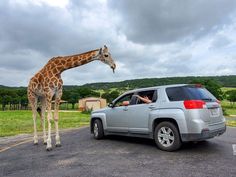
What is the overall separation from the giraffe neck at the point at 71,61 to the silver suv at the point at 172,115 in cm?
203

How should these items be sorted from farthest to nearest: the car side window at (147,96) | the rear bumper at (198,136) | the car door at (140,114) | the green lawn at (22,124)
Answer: the green lawn at (22,124)
the car side window at (147,96)
the car door at (140,114)
the rear bumper at (198,136)

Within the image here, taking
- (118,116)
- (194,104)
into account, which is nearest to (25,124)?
(118,116)

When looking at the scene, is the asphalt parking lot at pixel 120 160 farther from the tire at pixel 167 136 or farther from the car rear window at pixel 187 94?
the car rear window at pixel 187 94

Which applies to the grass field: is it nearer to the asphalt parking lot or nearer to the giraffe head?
the asphalt parking lot

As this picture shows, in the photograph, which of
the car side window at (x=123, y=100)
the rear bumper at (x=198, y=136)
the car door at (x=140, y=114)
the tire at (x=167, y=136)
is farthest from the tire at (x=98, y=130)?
the rear bumper at (x=198, y=136)

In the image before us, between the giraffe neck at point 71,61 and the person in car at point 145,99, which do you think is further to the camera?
the giraffe neck at point 71,61

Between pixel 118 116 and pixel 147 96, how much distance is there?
1.37 meters

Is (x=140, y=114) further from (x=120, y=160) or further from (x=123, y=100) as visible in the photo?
(x=120, y=160)

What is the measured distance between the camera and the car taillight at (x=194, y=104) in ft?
22.6

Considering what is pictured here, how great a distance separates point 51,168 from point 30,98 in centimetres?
507

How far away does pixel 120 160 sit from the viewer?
21.1ft

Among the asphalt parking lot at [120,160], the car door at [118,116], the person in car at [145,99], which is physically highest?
the person in car at [145,99]

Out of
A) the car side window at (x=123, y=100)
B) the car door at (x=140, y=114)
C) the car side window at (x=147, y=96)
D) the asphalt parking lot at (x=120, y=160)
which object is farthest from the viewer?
the car side window at (x=123, y=100)

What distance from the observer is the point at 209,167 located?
219 inches
